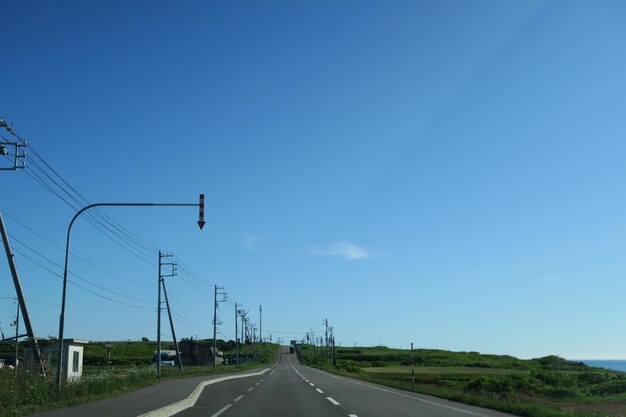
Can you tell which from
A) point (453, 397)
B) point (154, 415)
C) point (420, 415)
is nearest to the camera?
point (154, 415)

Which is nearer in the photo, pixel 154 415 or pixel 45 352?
pixel 154 415

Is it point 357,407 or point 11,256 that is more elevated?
point 11,256

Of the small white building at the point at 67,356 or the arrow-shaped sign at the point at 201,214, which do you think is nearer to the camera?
the arrow-shaped sign at the point at 201,214

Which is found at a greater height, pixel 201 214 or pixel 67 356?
pixel 201 214

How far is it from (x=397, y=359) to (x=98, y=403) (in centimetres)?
14792

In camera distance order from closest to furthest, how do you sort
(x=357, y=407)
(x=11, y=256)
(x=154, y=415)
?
(x=154, y=415) → (x=357, y=407) → (x=11, y=256)

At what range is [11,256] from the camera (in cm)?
3186

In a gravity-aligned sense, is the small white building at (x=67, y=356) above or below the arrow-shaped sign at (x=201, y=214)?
below

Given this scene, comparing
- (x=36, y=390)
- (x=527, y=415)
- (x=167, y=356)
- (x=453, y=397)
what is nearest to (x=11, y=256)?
(x=36, y=390)

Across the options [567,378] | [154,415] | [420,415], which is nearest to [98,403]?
[154,415]

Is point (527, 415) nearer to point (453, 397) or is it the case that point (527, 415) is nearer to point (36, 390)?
point (453, 397)

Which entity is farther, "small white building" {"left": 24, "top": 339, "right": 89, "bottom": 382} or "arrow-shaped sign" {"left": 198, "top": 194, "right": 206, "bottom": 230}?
"small white building" {"left": 24, "top": 339, "right": 89, "bottom": 382}

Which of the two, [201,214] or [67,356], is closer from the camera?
[201,214]

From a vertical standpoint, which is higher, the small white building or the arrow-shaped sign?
the arrow-shaped sign
